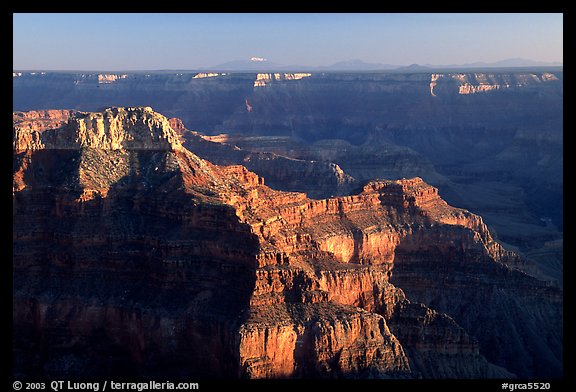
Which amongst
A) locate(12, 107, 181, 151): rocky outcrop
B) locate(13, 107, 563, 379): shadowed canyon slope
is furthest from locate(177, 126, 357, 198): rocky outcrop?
locate(12, 107, 181, 151): rocky outcrop

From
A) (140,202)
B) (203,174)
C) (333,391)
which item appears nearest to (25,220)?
(140,202)

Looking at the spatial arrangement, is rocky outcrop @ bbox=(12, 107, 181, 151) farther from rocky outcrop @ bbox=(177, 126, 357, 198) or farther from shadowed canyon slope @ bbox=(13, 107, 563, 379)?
rocky outcrop @ bbox=(177, 126, 357, 198)

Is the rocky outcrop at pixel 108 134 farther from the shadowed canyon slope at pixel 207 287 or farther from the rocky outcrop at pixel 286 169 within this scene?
the rocky outcrop at pixel 286 169

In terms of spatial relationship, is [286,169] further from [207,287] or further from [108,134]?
[207,287]

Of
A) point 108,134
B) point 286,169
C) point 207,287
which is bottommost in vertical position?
point 286,169

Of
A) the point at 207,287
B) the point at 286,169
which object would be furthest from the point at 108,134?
the point at 286,169

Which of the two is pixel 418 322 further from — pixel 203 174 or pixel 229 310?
pixel 203 174

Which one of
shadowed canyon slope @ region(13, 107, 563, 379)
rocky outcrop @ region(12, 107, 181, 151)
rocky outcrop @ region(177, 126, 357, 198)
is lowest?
rocky outcrop @ region(177, 126, 357, 198)

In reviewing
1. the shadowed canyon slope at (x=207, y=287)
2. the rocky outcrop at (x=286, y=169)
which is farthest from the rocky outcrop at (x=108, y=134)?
the rocky outcrop at (x=286, y=169)
